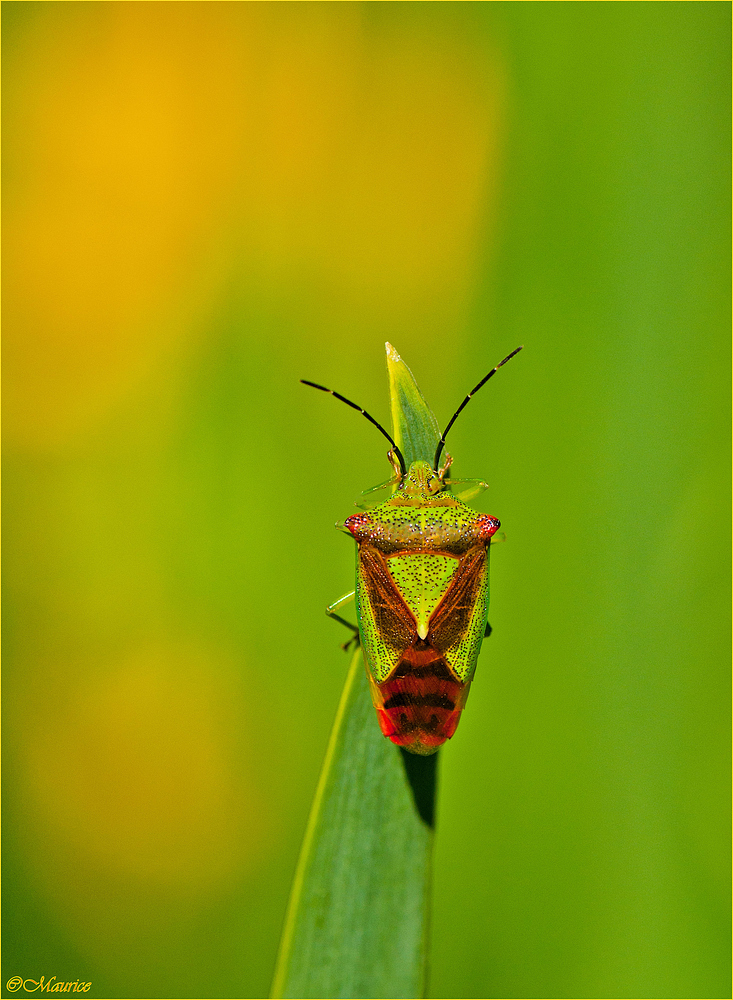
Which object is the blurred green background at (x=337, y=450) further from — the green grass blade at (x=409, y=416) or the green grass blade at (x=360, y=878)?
the green grass blade at (x=360, y=878)

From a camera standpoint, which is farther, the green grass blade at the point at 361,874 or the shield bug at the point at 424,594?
the shield bug at the point at 424,594

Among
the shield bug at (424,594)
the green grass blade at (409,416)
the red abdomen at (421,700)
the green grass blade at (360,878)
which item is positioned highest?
the green grass blade at (409,416)

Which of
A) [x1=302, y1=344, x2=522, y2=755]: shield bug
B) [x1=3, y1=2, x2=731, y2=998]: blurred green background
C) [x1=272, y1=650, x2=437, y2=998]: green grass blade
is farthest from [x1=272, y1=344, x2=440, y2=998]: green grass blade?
[x1=3, y1=2, x2=731, y2=998]: blurred green background

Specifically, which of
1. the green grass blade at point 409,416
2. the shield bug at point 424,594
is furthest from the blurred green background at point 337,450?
the green grass blade at point 409,416
